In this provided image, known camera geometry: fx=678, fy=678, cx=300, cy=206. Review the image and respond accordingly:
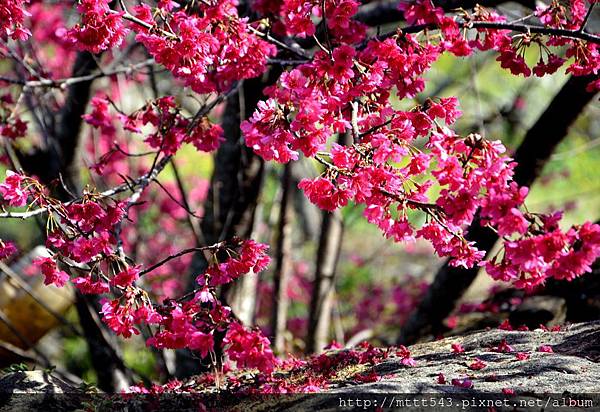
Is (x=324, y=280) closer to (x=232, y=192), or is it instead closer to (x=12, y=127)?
(x=232, y=192)

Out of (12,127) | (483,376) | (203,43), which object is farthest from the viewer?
(12,127)

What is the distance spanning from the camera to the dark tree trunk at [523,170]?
3799mm

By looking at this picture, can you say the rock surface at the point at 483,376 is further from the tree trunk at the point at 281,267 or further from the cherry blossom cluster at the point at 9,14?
the tree trunk at the point at 281,267

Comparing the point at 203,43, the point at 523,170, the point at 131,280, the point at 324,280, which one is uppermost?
the point at 203,43

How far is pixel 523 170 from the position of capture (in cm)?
402

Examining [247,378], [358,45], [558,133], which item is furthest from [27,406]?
[558,133]

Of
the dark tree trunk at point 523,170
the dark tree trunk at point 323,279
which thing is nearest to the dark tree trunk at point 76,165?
the dark tree trunk at point 323,279

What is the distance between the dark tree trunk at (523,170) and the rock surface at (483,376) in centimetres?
75

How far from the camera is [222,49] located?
2824 mm

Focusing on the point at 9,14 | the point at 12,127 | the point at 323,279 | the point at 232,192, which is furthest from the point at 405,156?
the point at 323,279

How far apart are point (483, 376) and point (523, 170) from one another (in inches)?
63.7

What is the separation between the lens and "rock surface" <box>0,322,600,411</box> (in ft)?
8.39

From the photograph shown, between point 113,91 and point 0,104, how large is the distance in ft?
13.8

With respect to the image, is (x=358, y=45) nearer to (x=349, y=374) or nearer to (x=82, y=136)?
(x=349, y=374)
